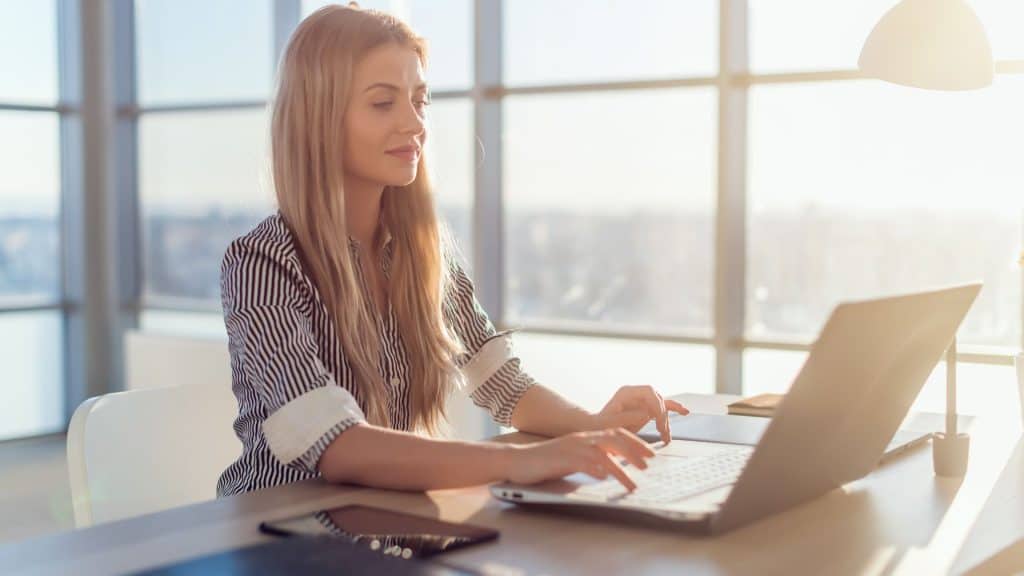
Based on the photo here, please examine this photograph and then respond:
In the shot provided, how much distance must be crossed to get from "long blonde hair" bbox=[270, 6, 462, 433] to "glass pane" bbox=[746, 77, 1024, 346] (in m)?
2.23

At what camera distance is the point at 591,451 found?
130cm

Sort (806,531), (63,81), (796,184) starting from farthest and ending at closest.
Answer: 1. (63,81)
2. (796,184)
3. (806,531)

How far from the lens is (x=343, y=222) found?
5.95 ft

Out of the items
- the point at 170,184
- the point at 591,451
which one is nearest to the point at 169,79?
the point at 170,184

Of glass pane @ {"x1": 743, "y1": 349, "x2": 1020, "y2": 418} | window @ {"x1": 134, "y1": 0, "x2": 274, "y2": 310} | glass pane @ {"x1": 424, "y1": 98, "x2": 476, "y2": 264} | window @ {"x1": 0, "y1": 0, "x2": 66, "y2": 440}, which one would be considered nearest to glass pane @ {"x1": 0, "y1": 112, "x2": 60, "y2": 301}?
window @ {"x1": 0, "y1": 0, "x2": 66, "y2": 440}

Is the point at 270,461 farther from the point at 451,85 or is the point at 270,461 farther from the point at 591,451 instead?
the point at 451,85

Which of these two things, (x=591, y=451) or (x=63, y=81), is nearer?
(x=591, y=451)

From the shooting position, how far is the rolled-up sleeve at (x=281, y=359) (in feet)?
4.83

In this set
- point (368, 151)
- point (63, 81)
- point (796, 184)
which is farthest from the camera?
point (63, 81)

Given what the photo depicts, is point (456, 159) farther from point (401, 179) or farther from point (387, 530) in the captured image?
point (387, 530)

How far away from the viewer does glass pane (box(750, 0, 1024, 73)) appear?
12.4 ft

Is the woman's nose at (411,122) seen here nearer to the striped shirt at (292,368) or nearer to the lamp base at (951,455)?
the striped shirt at (292,368)

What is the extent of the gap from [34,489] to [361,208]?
3596 mm

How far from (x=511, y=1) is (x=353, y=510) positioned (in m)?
3.54
